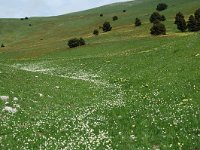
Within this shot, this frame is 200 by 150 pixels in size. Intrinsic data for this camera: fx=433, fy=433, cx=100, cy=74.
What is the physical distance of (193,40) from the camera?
166 feet

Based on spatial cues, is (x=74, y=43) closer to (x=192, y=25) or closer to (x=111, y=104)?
(x=192, y=25)

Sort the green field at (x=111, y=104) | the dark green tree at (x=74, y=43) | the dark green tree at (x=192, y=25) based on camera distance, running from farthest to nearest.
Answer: the dark green tree at (x=74, y=43) < the dark green tree at (x=192, y=25) < the green field at (x=111, y=104)

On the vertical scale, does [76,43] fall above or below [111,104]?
below

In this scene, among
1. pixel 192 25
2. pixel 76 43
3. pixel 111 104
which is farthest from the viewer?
pixel 76 43

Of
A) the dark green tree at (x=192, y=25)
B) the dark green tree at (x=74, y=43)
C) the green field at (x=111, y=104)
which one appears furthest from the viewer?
the dark green tree at (x=74, y=43)

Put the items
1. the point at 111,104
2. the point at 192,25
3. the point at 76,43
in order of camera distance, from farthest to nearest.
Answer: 1. the point at 76,43
2. the point at 192,25
3. the point at 111,104

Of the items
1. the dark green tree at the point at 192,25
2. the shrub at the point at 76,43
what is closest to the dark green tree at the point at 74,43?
the shrub at the point at 76,43

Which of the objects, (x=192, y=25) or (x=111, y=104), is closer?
(x=111, y=104)

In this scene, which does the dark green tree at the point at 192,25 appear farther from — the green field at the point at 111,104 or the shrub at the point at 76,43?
the green field at the point at 111,104

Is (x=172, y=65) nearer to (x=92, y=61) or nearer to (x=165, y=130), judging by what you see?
(x=92, y=61)

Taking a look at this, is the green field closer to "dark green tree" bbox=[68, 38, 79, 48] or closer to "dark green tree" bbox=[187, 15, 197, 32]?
"dark green tree" bbox=[68, 38, 79, 48]

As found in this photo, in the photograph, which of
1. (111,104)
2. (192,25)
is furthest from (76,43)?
(111,104)

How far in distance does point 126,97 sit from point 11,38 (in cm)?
10925

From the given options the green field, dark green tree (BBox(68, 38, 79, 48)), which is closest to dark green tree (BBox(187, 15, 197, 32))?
dark green tree (BBox(68, 38, 79, 48))
